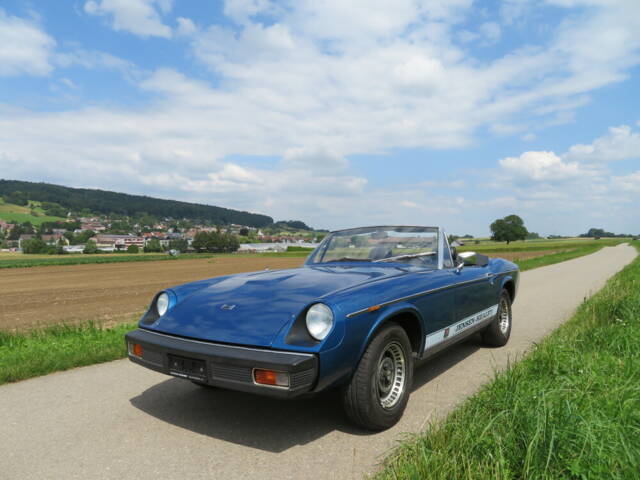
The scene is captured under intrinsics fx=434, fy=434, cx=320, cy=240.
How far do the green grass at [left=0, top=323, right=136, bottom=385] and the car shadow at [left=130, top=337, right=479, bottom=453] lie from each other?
1.33 m

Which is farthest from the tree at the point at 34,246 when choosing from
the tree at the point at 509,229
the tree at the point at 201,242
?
the tree at the point at 509,229

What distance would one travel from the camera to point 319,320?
2660mm

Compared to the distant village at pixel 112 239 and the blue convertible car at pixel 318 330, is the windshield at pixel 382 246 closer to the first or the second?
the blue convertible car at pixel 318 330

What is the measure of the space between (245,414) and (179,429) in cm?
49

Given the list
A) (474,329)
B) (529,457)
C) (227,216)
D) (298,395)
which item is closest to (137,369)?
(298,395)

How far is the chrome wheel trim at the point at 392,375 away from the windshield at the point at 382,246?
119cm

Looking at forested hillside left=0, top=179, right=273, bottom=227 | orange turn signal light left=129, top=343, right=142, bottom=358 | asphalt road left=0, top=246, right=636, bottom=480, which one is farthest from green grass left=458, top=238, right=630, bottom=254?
forested hillside left=0, top=179, right=273, bottom=227

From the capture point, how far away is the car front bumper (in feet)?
8.07

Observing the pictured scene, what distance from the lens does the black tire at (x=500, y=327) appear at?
519cm

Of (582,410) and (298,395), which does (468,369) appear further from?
(298,395)

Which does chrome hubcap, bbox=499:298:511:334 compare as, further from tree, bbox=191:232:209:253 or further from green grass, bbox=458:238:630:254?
tree, bbox=191:232:209:253

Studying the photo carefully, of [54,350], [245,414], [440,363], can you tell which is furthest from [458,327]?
[54,350]

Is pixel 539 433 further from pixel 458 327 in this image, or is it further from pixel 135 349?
pixel 135 349

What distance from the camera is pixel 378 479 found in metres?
2.17
